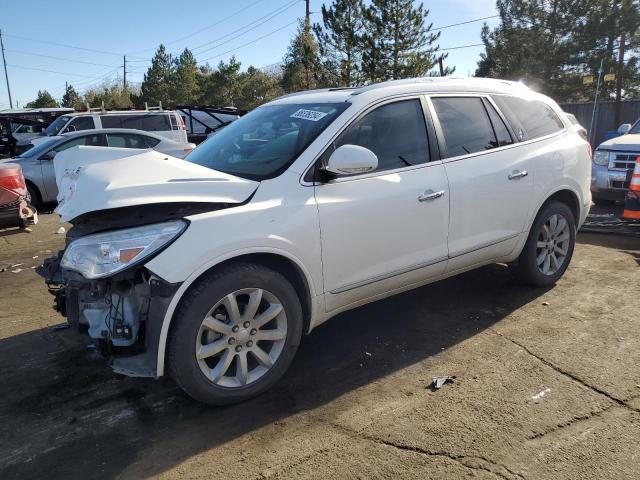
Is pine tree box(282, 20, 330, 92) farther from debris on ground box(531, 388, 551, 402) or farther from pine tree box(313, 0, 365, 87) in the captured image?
debris on ground box(531, 388, 551, 402)

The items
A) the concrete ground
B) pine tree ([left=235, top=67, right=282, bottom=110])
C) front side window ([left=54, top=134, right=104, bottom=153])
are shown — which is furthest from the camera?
pine tree ([left=235, top=67, right=282, bottom=110])

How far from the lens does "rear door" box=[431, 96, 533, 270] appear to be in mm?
3920

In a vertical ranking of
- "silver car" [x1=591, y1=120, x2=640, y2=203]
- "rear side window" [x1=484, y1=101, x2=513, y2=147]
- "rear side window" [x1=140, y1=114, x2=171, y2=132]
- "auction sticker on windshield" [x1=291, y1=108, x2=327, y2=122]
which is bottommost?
"silver car" [x1=591, y1=120, x2=640, y2=203]

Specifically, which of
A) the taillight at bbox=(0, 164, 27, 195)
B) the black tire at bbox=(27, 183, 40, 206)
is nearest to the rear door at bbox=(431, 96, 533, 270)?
the taillight at bbox=(0, 164, 27, 195)

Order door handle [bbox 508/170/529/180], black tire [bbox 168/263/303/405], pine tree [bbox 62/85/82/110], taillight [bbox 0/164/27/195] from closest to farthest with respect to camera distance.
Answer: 1. black tire [bbox 168/263/303/405]
2. door handle [bbox 508/170/529/180]
3. taillight [bbox 0/164/27/195]
4. pine tree [bbox 62/85/82/110]

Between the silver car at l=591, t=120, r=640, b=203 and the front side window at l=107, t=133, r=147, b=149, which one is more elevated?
Result: the front side window at l=107, t=133, r=147, b=149

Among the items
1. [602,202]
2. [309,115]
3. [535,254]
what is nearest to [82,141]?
[309,115]

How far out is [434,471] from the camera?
8.24 ft

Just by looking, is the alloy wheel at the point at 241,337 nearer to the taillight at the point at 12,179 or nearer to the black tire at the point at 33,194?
the taillight at the point at 12,179

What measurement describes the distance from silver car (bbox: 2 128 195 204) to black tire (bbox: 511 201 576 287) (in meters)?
7.51

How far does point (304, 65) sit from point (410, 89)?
29.4m

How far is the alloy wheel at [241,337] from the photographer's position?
2.96 metres

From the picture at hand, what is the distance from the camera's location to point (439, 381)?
3.31m

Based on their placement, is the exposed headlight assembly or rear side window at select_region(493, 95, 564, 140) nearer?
rear side window at select_region(493, 95, 564, 140)
